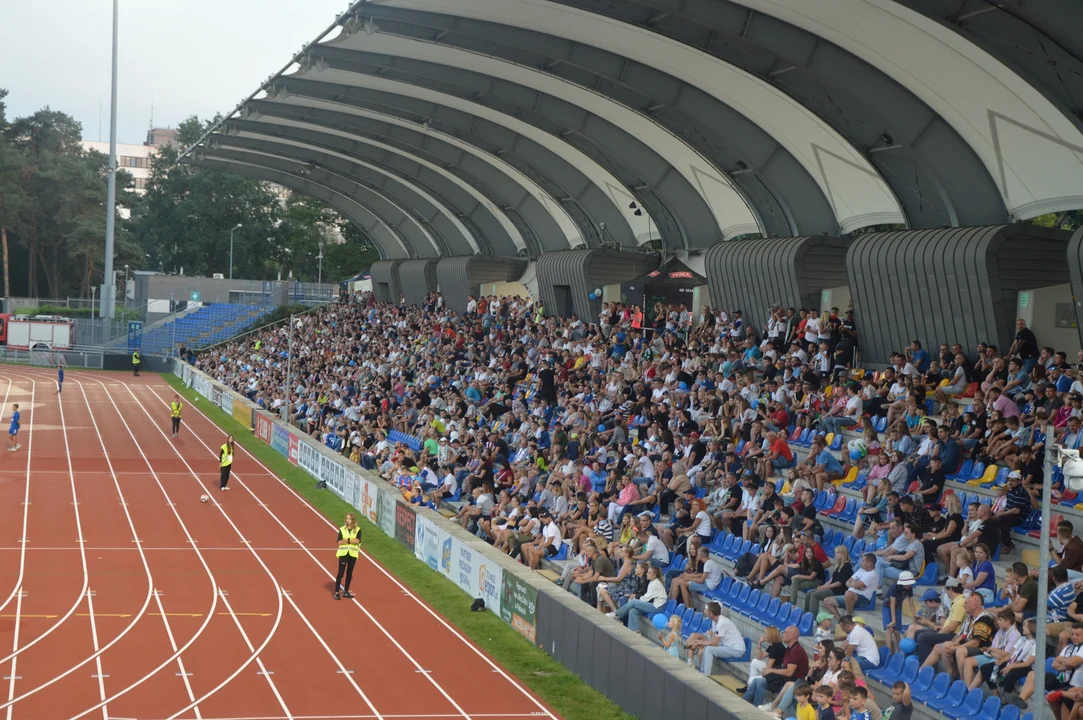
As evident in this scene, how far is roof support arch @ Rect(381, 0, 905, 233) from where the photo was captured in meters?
20.9

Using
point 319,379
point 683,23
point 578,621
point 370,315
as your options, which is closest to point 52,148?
point 370,315

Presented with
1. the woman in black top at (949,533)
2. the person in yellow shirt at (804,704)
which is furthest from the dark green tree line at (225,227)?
the person in yellow shirt at (804,704)

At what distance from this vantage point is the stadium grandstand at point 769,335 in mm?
12086

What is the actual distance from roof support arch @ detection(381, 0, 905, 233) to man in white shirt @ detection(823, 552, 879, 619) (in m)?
11.1

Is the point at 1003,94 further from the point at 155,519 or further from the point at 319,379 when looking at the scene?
the point at 319,379

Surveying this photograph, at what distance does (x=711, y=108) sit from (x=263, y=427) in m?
19.2

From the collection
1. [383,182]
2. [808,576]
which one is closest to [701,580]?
[808,576]

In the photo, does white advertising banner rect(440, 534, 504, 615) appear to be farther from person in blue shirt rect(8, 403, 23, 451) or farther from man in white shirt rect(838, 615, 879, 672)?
person in blue shirt rect(8, 403, 23, 451)

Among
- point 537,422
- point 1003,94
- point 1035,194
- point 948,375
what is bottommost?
point 537,422

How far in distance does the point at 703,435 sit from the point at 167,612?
27.9ft

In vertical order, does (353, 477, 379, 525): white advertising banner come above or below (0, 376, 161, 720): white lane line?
above

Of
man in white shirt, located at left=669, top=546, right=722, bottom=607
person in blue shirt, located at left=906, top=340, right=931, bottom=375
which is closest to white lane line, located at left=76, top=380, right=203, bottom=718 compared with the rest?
man in white shirt, located at left=669, top=546, right=722, bottom=607

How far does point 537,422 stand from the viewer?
23312mm

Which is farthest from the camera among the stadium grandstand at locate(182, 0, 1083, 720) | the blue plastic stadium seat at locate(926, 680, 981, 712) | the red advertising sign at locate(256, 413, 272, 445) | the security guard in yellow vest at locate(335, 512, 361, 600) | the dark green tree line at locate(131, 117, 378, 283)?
the dark green tree line at locate(131, 117, 378, 283)
